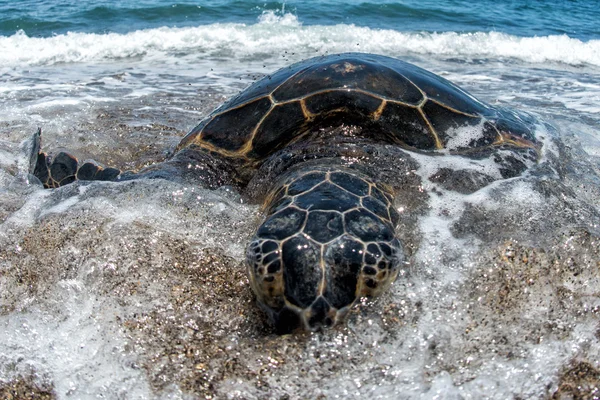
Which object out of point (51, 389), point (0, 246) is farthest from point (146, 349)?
point (0, 246)

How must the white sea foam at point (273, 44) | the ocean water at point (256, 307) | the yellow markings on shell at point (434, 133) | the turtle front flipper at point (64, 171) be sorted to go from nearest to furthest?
the ocean water at point (256, 307) → the yellow markings on shell at point (434, 133) → the turtle front flipper at point (64, 171) → the white sea foam at point (273, 44)

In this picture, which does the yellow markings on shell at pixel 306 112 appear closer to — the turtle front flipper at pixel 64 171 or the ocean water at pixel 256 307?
the ocean water at pixel 256 307

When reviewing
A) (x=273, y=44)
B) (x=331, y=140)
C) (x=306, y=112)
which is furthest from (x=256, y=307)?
(x=273, y=44)

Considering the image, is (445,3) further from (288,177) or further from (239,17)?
(288,177)

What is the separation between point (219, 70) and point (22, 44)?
4048 mm

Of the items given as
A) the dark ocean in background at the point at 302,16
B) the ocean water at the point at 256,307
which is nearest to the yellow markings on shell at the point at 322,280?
the ocean water at the point at 256,307

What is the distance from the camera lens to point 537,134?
155 inches

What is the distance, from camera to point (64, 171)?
12.3 ft

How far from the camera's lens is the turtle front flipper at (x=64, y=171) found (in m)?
3.65

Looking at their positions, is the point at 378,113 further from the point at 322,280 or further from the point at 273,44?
the point at 273,44

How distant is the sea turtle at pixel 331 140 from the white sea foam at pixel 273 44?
6.32 meters

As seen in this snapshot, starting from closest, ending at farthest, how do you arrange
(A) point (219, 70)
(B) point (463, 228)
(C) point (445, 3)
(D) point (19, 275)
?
(D) point (19, 275), (B) point (463, 228), (A) point (219, 70), (C) point (445, 3)

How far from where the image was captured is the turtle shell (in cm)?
335

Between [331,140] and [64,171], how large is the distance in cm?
189
